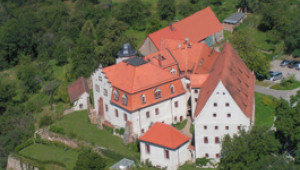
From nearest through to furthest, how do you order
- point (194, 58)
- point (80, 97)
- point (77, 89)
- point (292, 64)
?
point (194, 58), point (80, 97), point (77, 89), point (292, 64)

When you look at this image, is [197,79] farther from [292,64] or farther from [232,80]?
[292,64]

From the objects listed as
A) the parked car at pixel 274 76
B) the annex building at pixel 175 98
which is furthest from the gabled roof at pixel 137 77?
the parked car at pixel 274 76

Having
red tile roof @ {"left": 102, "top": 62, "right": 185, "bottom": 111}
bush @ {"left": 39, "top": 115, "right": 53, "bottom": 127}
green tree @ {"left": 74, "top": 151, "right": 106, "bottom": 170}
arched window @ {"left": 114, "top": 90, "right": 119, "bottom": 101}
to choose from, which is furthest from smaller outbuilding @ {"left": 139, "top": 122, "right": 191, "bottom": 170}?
bush @ {"left": 39, "top": 115, "right": 53, "bottom": 127}

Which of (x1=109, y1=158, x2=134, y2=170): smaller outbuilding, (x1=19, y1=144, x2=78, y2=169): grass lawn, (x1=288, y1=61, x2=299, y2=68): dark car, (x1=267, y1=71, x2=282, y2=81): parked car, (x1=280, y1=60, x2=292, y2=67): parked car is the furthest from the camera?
(x1=280, y1=60, x2=292, y2=67): parked car

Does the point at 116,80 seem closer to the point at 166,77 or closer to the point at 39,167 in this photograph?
the point at 166,77

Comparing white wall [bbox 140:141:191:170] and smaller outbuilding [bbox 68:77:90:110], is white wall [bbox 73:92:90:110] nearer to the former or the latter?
smaller outbuilding [bbox 68:77:90:110]

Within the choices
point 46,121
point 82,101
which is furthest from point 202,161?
point 46,121
